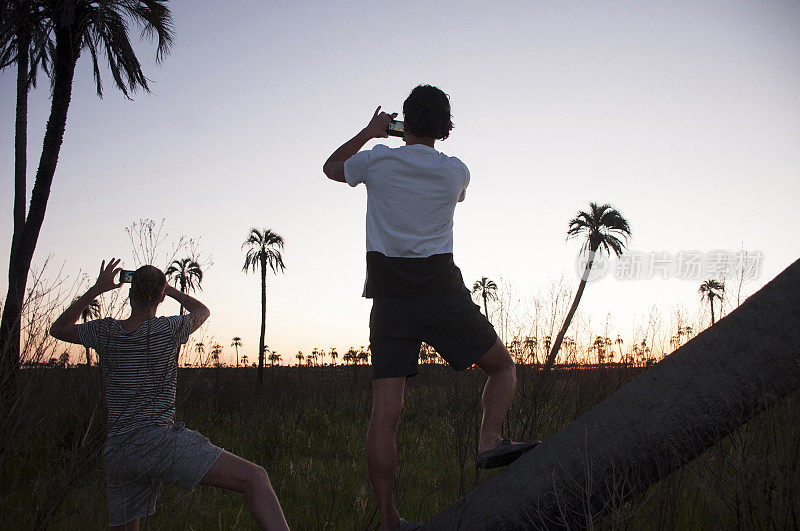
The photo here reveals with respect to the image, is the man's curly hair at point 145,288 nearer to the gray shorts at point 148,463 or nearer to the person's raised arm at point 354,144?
the gray shorts at point 148,463

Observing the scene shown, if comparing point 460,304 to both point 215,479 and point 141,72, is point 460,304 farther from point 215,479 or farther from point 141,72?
point 141,72

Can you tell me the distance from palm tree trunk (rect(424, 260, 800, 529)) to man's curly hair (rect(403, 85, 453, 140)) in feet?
4.33

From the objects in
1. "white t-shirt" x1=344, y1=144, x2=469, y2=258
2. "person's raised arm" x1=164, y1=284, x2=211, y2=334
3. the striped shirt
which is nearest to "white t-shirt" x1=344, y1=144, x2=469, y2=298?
"white t-shirt" x1=344, y1=144, x2=469, y2=258

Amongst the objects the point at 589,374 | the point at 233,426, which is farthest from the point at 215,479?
the point at 233,426

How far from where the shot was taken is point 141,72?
Answer: 11.4 meters

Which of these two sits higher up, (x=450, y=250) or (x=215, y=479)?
(x=450, y=250)

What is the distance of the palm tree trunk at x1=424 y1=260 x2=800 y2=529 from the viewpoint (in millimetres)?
1681

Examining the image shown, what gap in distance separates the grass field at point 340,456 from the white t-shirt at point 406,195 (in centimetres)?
79

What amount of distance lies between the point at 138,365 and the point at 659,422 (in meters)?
1.98

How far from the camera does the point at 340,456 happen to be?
568 centimetres

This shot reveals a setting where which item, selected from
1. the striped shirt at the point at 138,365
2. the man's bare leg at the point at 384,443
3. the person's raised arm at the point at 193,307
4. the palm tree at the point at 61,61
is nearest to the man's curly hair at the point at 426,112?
the man's bare leg at the point at 384,443

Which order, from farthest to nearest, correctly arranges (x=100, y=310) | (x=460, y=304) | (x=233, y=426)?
1. (x=233, y=426)
2. (x=100, y=310)
3. (x=460, y=304)

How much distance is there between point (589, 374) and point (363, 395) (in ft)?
16.0

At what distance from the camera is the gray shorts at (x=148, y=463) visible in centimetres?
205
